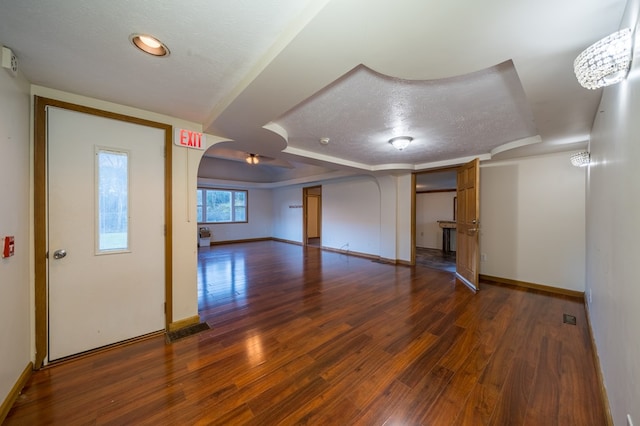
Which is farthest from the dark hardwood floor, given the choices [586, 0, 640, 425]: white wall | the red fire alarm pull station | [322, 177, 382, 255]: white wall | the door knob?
[322, 177, 382, 255]: white wall

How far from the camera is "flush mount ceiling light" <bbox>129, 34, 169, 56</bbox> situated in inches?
49.5

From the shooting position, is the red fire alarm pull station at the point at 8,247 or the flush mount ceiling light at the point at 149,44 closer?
the flush mount ceiling light at the point at 149,44

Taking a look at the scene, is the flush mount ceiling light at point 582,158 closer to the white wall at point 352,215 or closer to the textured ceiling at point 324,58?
the textured ceiling at point 324,58

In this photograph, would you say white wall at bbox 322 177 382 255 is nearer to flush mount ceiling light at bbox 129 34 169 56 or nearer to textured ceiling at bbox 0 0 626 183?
textured ceiling at bbox 0 0 626 183

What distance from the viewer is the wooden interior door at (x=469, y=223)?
11.7 feet

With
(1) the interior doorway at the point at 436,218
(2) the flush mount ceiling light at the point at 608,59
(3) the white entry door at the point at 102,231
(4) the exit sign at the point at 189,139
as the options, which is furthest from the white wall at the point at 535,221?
(3) the white entry door at the point at 102,231

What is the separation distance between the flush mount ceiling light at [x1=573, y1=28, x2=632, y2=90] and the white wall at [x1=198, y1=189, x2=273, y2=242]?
8.62 m

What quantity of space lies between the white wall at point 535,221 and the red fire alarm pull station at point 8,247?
5.77 metres

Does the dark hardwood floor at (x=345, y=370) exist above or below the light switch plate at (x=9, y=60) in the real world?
below

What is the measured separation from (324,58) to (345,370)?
2.22m

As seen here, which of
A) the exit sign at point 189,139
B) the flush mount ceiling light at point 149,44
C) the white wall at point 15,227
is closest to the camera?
the flush mount ceiling light at point 149,44

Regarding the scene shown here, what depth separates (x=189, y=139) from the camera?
97.4 inches

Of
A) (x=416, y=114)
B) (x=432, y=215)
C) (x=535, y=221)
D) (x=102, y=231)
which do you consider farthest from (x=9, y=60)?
(x=432, y=215)

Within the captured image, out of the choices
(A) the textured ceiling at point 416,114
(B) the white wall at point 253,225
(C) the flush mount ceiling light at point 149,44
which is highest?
(A) the textured ceiling at point 416,114
